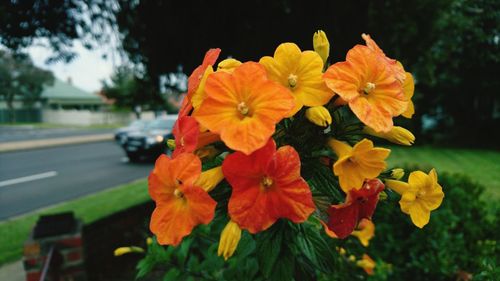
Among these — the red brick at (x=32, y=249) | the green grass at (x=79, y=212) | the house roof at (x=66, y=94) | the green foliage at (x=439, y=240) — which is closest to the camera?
the green foliage at (x=439, y=240)

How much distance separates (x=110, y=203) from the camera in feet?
21.0

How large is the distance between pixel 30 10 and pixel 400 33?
4.30m

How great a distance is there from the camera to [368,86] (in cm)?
76

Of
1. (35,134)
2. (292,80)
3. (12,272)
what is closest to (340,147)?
(292,80)

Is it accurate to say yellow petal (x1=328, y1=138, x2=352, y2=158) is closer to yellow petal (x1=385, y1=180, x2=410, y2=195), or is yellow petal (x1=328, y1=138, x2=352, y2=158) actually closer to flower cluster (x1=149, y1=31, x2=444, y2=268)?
flower cluster (x1=149, y1=31, x2=444, y2=268)

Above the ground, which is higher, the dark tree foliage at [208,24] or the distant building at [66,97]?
the dark tree foliage at [208,24]

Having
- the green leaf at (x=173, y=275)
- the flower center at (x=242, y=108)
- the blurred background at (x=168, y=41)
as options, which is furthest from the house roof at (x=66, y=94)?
the flower center at (x=242, y=108)

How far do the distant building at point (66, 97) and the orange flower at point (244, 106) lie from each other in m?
54.6

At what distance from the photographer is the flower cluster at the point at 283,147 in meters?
0.69

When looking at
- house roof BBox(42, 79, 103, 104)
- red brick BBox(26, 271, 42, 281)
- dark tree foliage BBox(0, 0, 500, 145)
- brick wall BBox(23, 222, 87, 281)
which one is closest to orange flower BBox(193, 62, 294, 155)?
brick wall BBox(23, 222, 87, 281)

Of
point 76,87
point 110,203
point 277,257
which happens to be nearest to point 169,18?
point 277,257

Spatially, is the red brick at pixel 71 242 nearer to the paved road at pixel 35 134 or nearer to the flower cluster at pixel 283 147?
the flower cluster at pixel 283 147

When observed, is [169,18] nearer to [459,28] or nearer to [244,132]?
[244,132]

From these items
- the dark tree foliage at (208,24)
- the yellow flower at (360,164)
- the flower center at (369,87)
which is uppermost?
the dark tree foliage at (208,24)
